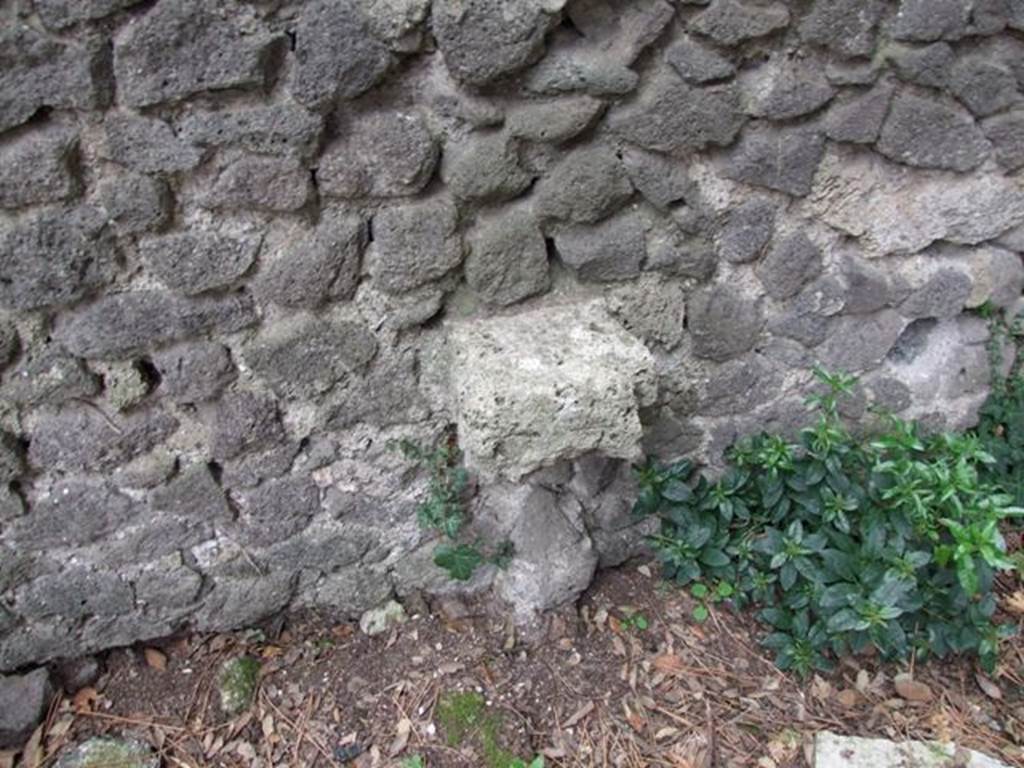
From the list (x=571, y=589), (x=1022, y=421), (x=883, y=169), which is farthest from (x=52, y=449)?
(x=1022, y=421)

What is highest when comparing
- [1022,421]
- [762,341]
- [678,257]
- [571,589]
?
[678,257]

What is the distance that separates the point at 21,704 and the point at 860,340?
2397 millimetres

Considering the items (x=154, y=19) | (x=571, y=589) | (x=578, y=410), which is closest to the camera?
(x=154, y=19)

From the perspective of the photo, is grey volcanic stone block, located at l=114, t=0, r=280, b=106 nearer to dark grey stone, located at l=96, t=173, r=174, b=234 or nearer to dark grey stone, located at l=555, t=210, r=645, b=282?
dark grey stone, located at l=96, t=173, r=174, b=234

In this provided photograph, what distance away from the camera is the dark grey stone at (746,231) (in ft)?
6.31

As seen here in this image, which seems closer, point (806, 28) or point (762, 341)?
point (806, 28)

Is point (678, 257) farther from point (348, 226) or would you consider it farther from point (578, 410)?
point (348, 226)

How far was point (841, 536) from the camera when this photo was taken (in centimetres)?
205

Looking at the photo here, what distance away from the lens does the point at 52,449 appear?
183 cm

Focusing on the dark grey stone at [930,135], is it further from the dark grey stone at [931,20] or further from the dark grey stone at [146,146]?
the dark grey stone at [146,146]

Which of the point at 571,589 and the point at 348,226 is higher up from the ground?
the point at 348,226

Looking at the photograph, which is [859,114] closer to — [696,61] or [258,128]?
[696,61]

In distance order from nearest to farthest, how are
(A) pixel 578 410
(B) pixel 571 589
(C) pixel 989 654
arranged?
(A) pixel 578 410 < (C) pixel 989 654 < (B) pixel 571 589

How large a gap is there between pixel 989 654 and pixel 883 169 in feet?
4.11
